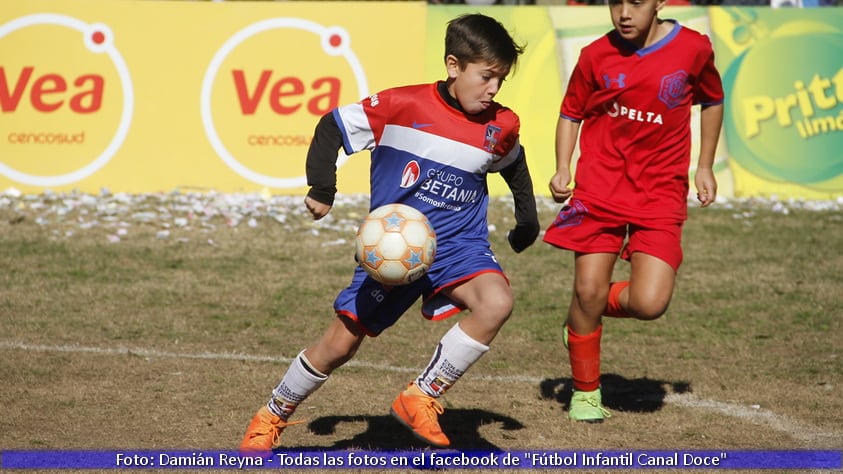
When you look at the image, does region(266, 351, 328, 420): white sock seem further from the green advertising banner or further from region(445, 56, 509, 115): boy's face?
the green advertising banner

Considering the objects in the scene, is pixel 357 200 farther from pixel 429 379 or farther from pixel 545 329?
pixel 429 379

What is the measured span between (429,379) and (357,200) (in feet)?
25.1

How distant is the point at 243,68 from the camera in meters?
13.1

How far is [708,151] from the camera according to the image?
252 inches

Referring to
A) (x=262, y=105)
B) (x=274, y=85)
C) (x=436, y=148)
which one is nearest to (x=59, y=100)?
(x=262, y=105)

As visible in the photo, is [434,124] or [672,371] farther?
[672,371]

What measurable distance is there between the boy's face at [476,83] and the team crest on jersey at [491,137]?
100 millimetres

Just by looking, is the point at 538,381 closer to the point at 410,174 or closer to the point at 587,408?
the point at 587,408

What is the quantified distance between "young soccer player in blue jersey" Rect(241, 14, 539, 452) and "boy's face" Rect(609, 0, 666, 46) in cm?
92

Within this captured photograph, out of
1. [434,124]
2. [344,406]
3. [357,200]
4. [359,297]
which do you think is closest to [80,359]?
[344,406]

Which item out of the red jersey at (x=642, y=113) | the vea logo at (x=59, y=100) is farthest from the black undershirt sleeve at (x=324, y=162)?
the vea logo at (x=59, y=100)

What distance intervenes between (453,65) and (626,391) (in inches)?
102

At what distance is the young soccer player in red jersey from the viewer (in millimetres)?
6082

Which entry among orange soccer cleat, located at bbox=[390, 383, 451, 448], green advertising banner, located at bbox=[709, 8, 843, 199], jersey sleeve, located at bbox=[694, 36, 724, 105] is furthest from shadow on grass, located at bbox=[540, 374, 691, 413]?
green advertising banner, located at bbox=[709, 8, 843, 199]
